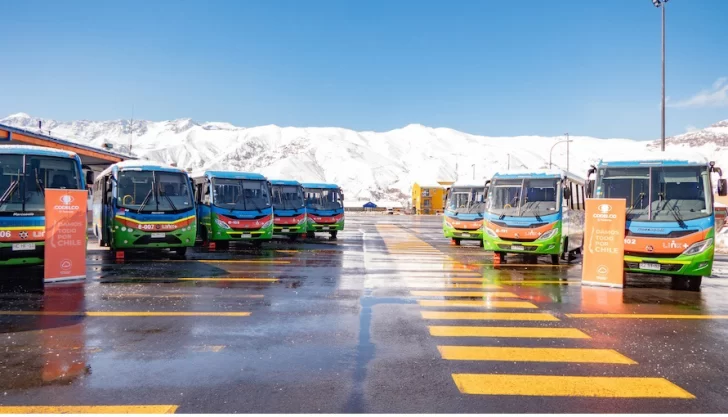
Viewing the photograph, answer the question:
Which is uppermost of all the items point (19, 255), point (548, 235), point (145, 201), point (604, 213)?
point (145, 201)

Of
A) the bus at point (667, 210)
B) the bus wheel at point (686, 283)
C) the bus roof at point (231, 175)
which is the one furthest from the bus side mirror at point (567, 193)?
the bus roof at point (231, 175)

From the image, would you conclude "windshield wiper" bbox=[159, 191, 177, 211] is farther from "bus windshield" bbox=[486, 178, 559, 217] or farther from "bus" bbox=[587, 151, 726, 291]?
"bus" bbox=[587, 151, 726, 291]

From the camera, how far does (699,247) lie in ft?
31.2

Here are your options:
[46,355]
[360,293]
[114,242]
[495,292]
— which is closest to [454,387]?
[46,355]

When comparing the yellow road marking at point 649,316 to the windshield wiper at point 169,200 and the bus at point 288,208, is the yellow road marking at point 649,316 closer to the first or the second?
the windshield wiper at point 169,200

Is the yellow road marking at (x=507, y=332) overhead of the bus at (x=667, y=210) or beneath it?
beneath

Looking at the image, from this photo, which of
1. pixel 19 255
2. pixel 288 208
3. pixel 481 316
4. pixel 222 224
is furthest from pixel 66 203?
pixel 288 208

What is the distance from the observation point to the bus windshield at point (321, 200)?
24.7 m

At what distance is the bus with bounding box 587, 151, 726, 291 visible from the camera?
31.5 ft

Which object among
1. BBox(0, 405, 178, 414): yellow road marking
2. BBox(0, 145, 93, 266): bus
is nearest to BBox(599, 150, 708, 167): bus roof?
BBox(0, 405, 178, 414): yellow road marking

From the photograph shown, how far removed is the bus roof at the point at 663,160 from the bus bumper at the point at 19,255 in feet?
40.9

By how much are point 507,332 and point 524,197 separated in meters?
8.38

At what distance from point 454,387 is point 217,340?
2925 mm

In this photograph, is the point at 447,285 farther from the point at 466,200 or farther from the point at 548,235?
the point at 466,200
